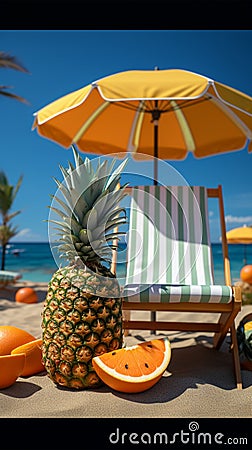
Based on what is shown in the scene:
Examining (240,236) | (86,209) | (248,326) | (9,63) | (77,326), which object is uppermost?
(9,63)

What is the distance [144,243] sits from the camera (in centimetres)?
346

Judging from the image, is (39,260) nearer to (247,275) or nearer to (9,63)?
(9,63)

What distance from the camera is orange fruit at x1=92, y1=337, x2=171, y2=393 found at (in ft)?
6.97

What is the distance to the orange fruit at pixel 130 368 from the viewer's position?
83.7 inches

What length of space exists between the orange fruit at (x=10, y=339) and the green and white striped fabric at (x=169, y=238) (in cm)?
82

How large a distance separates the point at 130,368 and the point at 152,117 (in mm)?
2695

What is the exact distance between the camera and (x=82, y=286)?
221 centimetres

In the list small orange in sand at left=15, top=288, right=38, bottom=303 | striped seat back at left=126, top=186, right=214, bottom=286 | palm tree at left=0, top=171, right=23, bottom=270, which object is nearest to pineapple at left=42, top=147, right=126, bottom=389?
striped seat back at left=126, top=186, right=214, bottom=286

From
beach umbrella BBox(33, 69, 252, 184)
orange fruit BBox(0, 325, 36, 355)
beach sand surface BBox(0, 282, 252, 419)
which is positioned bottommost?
beach sand surface BBox(0, 282, 252, 419)

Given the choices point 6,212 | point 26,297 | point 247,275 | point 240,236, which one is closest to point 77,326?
point 26,297

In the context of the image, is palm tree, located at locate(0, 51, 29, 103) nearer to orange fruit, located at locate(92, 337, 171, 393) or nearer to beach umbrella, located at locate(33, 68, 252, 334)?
beach umbrella, located at locate(33, 68, 252, 334)

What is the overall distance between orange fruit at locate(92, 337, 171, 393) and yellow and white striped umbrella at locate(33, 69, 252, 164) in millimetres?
1660
